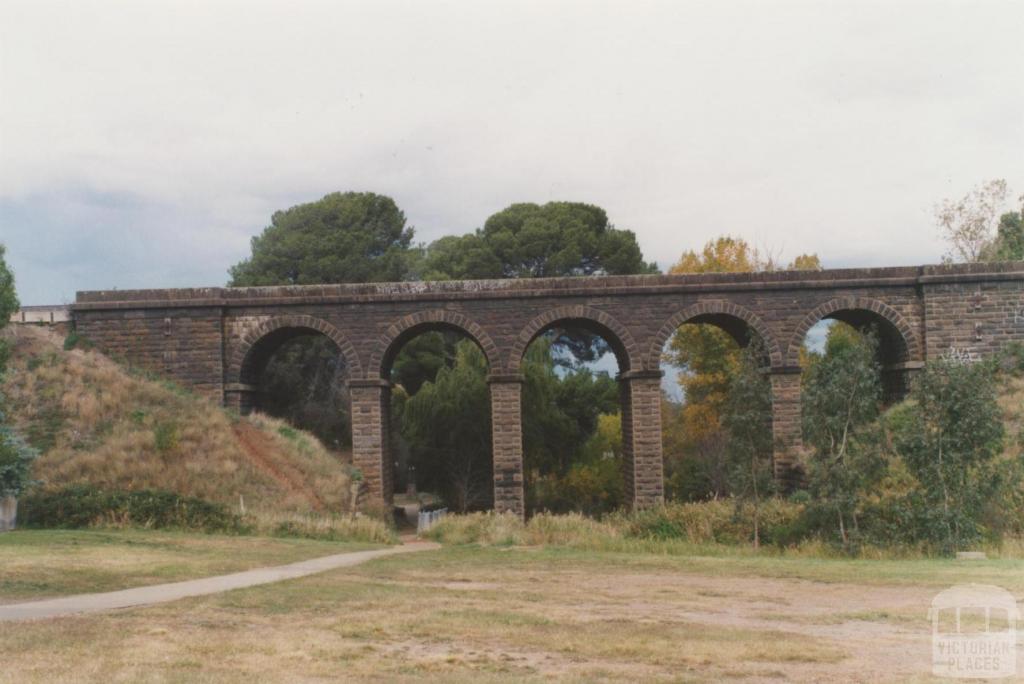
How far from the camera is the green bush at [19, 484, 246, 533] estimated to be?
1856 cm

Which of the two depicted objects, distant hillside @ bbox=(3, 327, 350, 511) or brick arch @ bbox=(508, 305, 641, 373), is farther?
brick arch @ bbox=(508, 305, 641, 373)

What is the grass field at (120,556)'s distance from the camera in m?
11.3

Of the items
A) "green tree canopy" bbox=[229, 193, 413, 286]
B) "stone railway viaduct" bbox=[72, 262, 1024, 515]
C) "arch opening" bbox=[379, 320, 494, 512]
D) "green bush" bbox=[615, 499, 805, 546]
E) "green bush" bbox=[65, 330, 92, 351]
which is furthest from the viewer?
"green tree canopy" bbox=[229, 193, 413, 286]

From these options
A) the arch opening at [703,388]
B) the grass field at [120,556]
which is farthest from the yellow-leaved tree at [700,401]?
the grass field at [120,556]

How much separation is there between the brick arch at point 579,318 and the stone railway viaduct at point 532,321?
30mm

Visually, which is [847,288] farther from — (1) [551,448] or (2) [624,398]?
(1) [551,448]

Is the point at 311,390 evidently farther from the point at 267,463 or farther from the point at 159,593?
the point at 159,593

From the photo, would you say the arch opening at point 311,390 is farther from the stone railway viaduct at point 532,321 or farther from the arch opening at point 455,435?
the stone railway viaduct at point 532,321

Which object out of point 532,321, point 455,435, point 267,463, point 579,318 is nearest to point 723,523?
point 579,318

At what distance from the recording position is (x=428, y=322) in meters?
25.6

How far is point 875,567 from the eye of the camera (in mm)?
14547

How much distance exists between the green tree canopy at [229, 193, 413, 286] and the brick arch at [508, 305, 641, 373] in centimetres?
2159

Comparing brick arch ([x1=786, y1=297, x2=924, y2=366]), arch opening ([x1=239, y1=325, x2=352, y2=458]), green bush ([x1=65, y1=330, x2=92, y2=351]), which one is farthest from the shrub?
arch opening ([x1=239, y1=325, x2=352, y2=458])

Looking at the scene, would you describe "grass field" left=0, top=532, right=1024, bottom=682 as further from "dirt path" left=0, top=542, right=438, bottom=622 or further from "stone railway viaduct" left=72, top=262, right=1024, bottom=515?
"stone railway viaduct" left=72, top=262, right=1024, bottom=515
